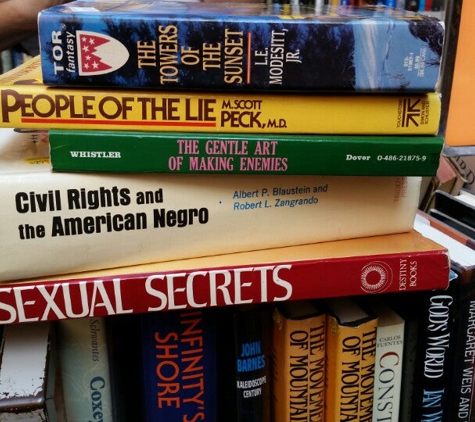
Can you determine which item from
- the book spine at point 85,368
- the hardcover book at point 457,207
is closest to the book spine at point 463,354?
the hardcover book at point 457,207

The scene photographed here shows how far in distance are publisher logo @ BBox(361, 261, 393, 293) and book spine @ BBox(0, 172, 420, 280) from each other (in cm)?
5

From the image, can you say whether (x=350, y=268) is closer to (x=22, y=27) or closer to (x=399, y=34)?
(x=399, y=34)

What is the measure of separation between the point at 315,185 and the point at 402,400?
0.84 feet

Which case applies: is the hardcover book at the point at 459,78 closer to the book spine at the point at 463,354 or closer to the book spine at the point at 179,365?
the book spine at the point at 463,354

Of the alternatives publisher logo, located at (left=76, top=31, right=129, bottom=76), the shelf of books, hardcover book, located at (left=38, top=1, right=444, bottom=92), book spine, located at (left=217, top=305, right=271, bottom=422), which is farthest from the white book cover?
publisher logo, located at (left=76, top=31, right=129, bottom=76)

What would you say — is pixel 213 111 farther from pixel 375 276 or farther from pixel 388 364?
pixel 388 364

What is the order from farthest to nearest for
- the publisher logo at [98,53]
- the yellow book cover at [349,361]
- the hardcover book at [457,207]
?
the hardcover book at [457,207] → the yellow book cover at [349,361] → the publisher logo at [98,53]

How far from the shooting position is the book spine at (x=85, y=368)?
1.82ft

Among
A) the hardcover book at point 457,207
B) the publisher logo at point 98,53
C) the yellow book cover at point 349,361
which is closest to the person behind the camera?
the publisher logo at point 98,53

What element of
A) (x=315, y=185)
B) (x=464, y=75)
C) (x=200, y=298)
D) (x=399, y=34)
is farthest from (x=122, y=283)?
(x=464, y=75)

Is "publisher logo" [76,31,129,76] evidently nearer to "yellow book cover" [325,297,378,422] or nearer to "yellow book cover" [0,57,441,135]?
"yellow book cover" [0,57,441,135]

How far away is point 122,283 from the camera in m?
0.48

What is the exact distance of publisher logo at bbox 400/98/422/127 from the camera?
1.59 feet

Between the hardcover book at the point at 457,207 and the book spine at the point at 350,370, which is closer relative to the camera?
the book spine at the point at 350,370
